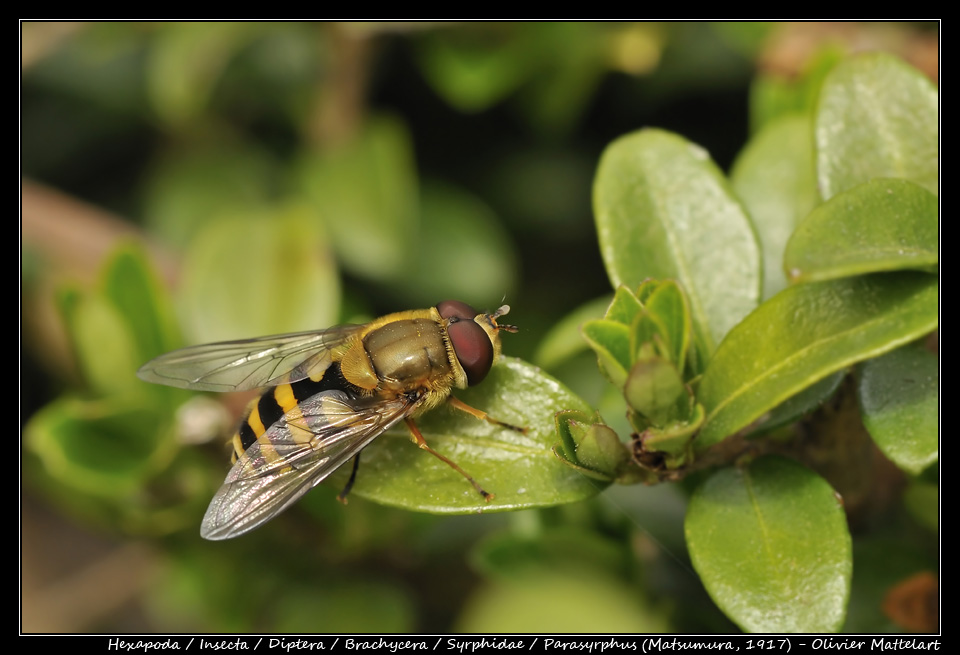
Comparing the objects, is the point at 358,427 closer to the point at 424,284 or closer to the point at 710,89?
the point at 424,284

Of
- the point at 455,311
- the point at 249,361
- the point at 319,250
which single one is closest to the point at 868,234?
the point at 455,311

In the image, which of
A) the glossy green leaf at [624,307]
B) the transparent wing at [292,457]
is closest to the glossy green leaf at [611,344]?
the glossy green leaf at [624,307]

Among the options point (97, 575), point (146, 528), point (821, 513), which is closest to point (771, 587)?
point (821, 513)

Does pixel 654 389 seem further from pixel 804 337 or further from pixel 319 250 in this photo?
pixel 319 250

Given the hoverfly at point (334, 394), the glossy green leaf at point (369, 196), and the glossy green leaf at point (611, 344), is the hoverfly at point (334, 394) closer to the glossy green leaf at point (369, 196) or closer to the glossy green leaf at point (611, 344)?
the glossy green leaf at point (611, 344)

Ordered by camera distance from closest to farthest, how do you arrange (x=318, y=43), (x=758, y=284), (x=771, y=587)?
(x=771, y=587) < (x=758, y=284) < (x=318, y=43)
